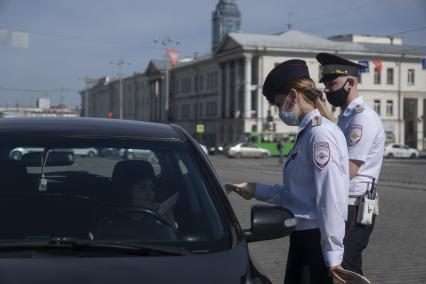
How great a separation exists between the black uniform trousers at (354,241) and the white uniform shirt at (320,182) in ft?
2.42

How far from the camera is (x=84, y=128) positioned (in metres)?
4.01

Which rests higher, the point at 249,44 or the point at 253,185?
the point at 249,44

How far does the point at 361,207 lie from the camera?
14.3 ft

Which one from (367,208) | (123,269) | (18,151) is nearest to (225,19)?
(367,208)

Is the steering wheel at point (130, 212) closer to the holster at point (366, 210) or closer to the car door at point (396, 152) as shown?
the holster at point (366, 210)

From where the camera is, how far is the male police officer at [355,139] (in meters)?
4.36

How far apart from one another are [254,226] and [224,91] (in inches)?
3617

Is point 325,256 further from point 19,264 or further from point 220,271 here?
point 19,264

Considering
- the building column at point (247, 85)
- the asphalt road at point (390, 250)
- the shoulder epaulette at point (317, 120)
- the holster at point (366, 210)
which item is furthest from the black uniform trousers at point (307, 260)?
→ the building column at point (247, 85)

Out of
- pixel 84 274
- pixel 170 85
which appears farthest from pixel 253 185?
pixel 170 85

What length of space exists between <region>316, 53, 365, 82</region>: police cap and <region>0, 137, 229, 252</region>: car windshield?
1073mm

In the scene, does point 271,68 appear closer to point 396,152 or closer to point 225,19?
point 396,152

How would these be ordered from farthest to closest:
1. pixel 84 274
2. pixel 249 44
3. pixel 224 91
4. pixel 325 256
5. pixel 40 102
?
pixel 40 102, pixel 224 91, pixel 249 44, pixel 325 256, pixel 84 274

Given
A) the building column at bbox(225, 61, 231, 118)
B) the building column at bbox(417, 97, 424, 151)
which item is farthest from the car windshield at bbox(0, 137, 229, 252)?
the building column at bbox(225, 61, 231, 118)
